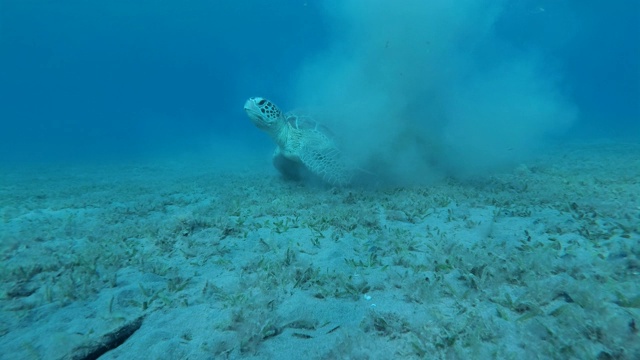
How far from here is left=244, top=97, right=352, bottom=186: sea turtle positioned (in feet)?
19.0

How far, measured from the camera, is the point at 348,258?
2953mm

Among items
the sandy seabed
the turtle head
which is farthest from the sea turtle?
the sandy seabed

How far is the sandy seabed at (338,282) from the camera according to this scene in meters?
1.81

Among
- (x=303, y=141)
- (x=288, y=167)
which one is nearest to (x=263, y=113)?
(x=303, y=141)

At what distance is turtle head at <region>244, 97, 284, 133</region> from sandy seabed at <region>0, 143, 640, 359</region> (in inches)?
96.7

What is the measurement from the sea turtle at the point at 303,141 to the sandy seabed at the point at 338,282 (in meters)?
1.31

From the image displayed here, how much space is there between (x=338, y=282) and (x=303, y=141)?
4182 millimetres

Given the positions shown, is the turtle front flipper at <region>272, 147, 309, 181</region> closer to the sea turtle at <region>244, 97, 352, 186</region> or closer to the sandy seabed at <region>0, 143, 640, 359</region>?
the sea turtle at <region>244, 97, 352, 186</region>

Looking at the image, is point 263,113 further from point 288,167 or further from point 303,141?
point 288,167

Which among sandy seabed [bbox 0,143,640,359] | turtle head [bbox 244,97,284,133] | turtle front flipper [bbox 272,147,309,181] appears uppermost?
turtle head [bbox 244,97,284,133]

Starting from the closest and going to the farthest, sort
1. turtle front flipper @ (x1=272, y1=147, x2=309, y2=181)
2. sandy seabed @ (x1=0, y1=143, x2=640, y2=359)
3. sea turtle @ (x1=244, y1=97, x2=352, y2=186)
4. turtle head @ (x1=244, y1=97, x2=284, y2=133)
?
sandy seabed @ (x1=0, y1=143, x2=640, y2=359)
sea turtle @ (x1=244, y1=97, x2=352, y2=186)
turtle head @ (x1=244, y1=97, x2=284, y2=133)
turtle front flipper @ (x1=272, y1=147, x2=309, y2=181)

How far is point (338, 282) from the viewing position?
8.16ft

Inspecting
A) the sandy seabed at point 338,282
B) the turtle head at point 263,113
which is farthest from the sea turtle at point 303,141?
the sandy seabed at point 338,282

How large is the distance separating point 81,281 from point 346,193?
387 cm
